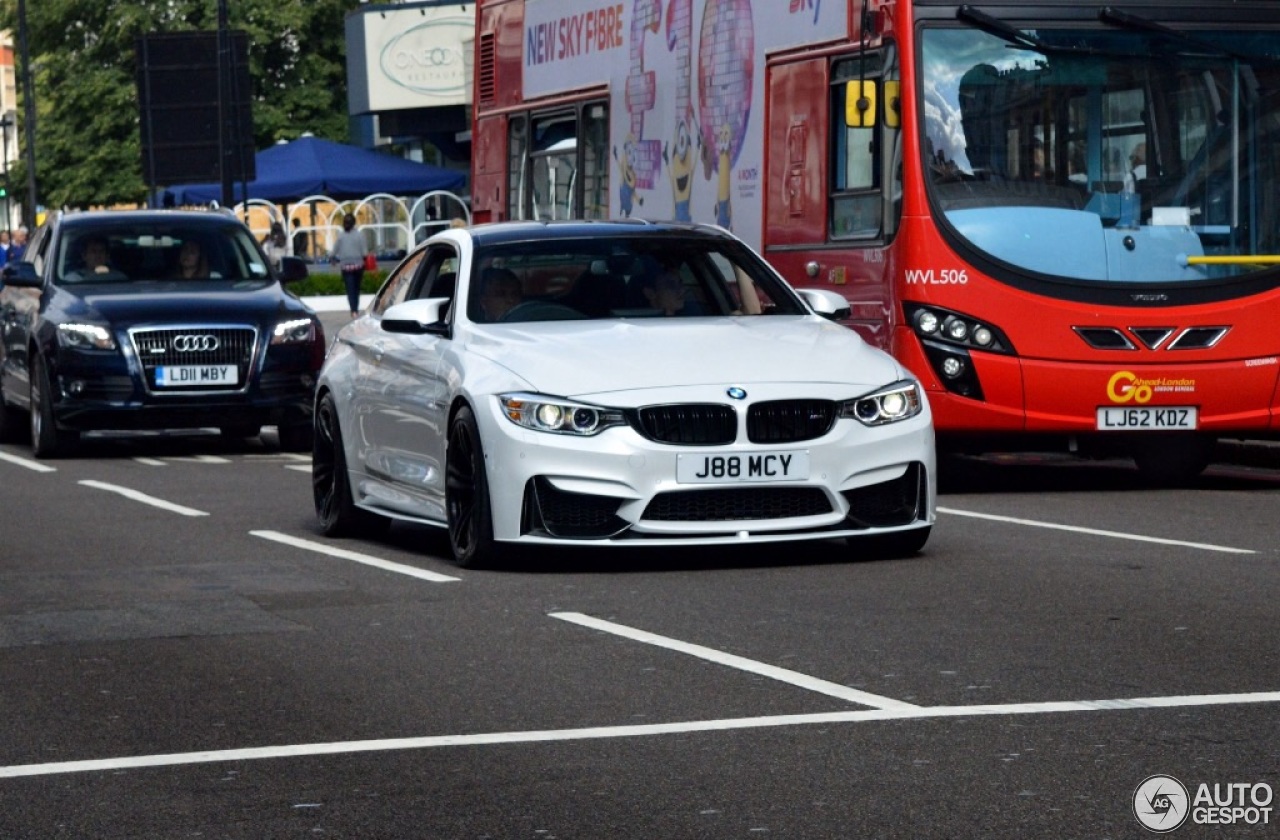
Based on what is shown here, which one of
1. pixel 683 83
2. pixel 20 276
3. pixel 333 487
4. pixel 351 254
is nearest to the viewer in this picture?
pixel 333 487

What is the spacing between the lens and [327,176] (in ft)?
149

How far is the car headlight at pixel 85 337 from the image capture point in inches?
755

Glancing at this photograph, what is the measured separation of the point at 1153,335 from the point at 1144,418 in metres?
0.46

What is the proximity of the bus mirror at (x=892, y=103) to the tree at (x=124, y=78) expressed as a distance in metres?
62.2

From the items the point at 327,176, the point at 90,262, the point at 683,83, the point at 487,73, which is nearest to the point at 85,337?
the point at 90,262

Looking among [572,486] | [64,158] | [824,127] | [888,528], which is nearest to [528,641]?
[572,486]

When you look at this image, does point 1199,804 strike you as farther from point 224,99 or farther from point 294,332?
point 224,99

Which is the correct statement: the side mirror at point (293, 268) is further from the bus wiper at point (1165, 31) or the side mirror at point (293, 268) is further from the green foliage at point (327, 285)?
the green foliage at point (327, 285)

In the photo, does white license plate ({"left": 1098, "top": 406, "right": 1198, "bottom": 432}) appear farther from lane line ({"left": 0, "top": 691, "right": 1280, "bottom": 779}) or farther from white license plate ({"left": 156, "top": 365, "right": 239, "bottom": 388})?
lane line ({"left": 0, "top": 691, "right": 1280, "bottom": 779})

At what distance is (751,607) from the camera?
959 centimetres

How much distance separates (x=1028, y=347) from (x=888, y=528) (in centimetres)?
398

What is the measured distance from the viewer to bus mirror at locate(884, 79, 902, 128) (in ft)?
49.0

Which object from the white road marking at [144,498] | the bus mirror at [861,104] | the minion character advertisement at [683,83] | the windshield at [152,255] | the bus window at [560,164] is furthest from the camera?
the windshield at [152,255]

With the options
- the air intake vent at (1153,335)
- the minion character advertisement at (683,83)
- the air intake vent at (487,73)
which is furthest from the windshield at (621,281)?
the air intake vent at (487,73)
